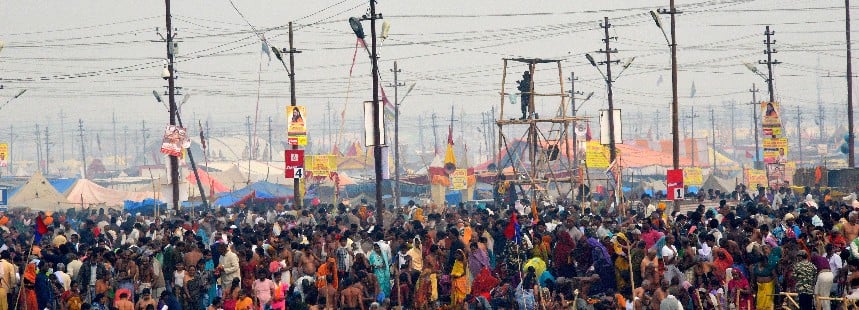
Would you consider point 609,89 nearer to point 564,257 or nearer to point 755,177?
point 755,177

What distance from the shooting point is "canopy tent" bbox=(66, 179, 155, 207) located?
60031 mm

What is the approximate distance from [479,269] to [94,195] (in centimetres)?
4314

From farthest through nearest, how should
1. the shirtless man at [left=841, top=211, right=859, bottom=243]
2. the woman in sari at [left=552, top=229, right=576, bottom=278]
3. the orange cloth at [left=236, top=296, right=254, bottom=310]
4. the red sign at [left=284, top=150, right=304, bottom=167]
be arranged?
1. the red sign at [left=284, top=150, right=304, bottom=167]
2. the woman in sari at [left=552, top=229, right=576, bottom=278]
3. the shirtless man at [left=841, top=211, right=859, bottom=243]
4. the orange cloth at [left=236, top=296, right=254, bottom=310]

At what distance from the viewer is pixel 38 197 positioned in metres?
57.8

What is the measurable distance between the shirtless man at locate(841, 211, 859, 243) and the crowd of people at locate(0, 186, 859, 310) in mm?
24

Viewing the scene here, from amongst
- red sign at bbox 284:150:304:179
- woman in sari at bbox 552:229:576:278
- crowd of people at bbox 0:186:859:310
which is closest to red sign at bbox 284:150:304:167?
red sign at bbox 284:150:304:179

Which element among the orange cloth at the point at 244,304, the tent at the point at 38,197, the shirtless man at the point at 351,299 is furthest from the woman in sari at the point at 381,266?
the tent at the point at 38,197

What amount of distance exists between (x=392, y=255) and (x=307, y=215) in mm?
9375

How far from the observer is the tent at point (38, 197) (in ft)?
189

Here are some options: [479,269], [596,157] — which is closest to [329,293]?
[479,269]

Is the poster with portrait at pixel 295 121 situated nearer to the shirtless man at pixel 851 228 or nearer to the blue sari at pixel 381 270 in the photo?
the blue sari at pixel 381 270

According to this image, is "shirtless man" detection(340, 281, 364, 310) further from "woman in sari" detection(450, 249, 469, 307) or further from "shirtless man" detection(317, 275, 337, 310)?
"woman in sari" detection(450, 249, 469, 307)

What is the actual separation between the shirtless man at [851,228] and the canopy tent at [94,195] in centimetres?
4414

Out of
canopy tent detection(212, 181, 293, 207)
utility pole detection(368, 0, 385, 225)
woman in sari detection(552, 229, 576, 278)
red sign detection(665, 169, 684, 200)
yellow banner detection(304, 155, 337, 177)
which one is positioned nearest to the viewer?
woman in sari detection(552, 229, 576, 278)
